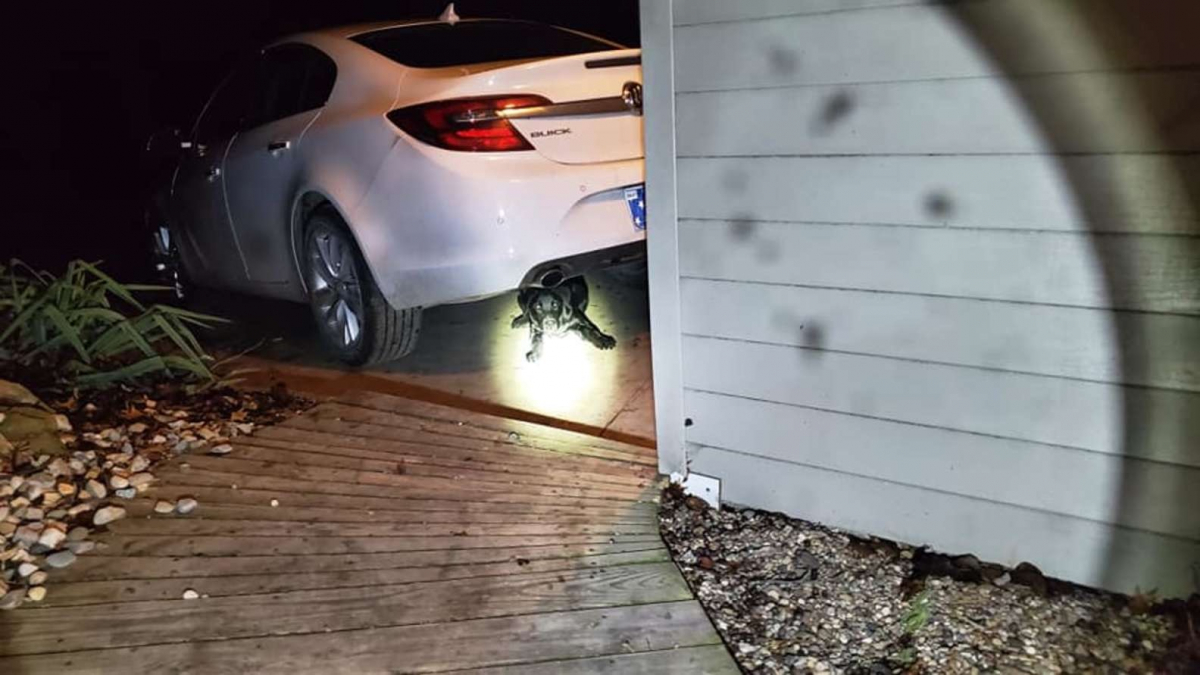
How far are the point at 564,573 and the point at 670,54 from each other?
56.6 inches

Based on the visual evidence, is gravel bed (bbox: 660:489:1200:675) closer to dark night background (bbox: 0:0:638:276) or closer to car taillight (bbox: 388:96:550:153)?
car taillight (bbox: 388:96:550:153)

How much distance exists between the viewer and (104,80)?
10.2 m

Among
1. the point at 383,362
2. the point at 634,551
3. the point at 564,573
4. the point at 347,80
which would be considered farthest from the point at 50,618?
the point at 347,80

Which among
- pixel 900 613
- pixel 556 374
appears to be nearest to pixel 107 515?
pixel 556 374

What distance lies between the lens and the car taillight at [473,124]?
352cm

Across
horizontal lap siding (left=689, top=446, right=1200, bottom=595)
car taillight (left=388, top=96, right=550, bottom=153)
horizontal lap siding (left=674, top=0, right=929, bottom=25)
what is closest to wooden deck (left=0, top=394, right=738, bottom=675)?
horizontal lap siding (left=689, top=446, right=1200, bottom=595)

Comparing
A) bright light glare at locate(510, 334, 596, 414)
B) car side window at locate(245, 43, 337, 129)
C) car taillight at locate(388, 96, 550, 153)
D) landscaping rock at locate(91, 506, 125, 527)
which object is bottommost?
bright light glare at locate(510, 334, 596, 414)

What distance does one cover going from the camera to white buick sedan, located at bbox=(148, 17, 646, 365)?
3.54m

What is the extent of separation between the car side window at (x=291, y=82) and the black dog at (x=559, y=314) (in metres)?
1.34

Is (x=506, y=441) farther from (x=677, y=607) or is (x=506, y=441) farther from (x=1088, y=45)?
(x=1088, y=45)

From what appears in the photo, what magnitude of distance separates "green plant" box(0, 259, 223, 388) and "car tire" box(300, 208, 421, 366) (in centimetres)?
61

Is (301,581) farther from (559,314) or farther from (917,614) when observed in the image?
(559,314)

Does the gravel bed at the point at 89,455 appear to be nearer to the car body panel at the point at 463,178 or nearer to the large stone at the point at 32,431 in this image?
the large stone at the point at 32,431

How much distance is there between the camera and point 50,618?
235 centimetres
